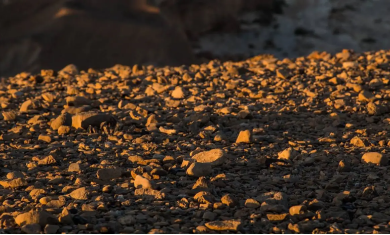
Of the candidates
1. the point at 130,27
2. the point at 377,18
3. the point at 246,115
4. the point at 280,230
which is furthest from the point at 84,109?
the point at 377,18

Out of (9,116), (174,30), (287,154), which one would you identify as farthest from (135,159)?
(174,30)

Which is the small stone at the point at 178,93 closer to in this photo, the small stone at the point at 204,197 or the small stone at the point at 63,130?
the small stone at the point at 63,130

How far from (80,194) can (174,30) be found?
6.56 meters

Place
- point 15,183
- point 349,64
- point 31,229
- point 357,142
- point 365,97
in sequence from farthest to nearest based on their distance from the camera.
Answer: point 349,64
point 365,97
point 357,142
point 15,183
point 31,229

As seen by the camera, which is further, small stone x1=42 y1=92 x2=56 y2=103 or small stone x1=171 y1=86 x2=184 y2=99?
small stone x1=42 y1=92 x2=56 y2=103

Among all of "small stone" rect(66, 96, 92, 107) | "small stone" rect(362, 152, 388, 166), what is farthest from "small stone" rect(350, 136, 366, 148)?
"small stone" rect(66, 96, 92, 107)

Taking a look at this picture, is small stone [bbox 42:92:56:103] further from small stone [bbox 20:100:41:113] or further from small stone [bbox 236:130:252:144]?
small stone [bbox 236:130:252:144]

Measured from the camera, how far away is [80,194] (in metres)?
2.84

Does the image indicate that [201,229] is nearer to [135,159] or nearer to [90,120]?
[135,159]

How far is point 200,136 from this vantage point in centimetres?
394

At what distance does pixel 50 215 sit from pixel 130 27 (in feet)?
22.1

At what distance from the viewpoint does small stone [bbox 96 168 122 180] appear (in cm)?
311

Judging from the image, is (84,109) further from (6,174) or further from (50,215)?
(50,215)

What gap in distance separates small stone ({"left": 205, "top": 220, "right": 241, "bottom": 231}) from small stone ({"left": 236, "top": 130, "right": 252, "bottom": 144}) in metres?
1.35
